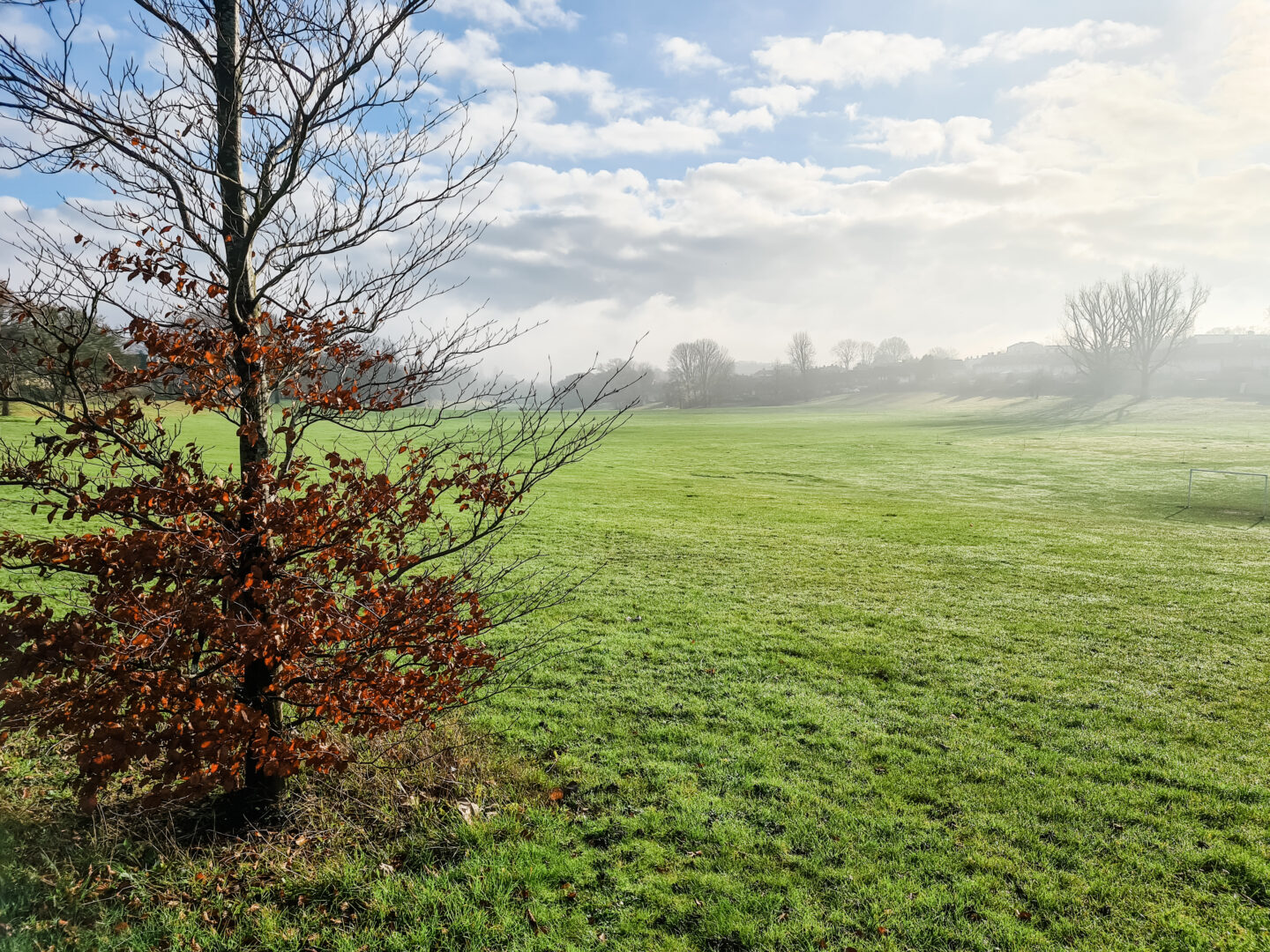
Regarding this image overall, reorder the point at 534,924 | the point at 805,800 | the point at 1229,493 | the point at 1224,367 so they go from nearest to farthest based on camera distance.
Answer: the point at 534,924, the point at 805,800, the point at 1229,493, the point at 1224,367

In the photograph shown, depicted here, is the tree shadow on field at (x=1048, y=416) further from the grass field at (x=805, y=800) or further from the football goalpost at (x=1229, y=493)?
the grass field at (x=805, y=800)

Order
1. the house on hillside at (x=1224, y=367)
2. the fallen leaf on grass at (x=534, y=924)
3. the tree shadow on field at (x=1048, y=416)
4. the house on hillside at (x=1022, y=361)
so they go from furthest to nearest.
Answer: the house on hillside at (x=1022, y=361), the house on hillside at (x=1224, y=367), the tree shadow on field at (x=1048, y=416), the fallen leaf on grass at (x=534, y=924)

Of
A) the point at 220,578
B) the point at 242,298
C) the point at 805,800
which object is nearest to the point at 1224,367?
the point at 805,800

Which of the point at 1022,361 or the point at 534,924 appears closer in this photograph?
the point at 534,924

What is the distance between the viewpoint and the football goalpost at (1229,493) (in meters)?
22.2

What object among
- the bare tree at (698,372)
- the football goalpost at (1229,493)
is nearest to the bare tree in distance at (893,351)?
the bare tree at (698,372)

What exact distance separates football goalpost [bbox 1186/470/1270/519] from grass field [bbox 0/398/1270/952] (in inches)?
400

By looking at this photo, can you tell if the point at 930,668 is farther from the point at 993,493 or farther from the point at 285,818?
the point at 993,493

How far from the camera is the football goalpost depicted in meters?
22.2

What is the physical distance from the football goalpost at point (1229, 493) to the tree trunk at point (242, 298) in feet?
82.0

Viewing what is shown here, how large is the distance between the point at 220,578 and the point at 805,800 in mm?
5022

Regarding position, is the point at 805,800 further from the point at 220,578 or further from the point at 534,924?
the point at 220,578

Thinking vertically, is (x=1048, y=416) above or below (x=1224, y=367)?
below

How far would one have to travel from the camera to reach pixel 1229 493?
2519 cm
